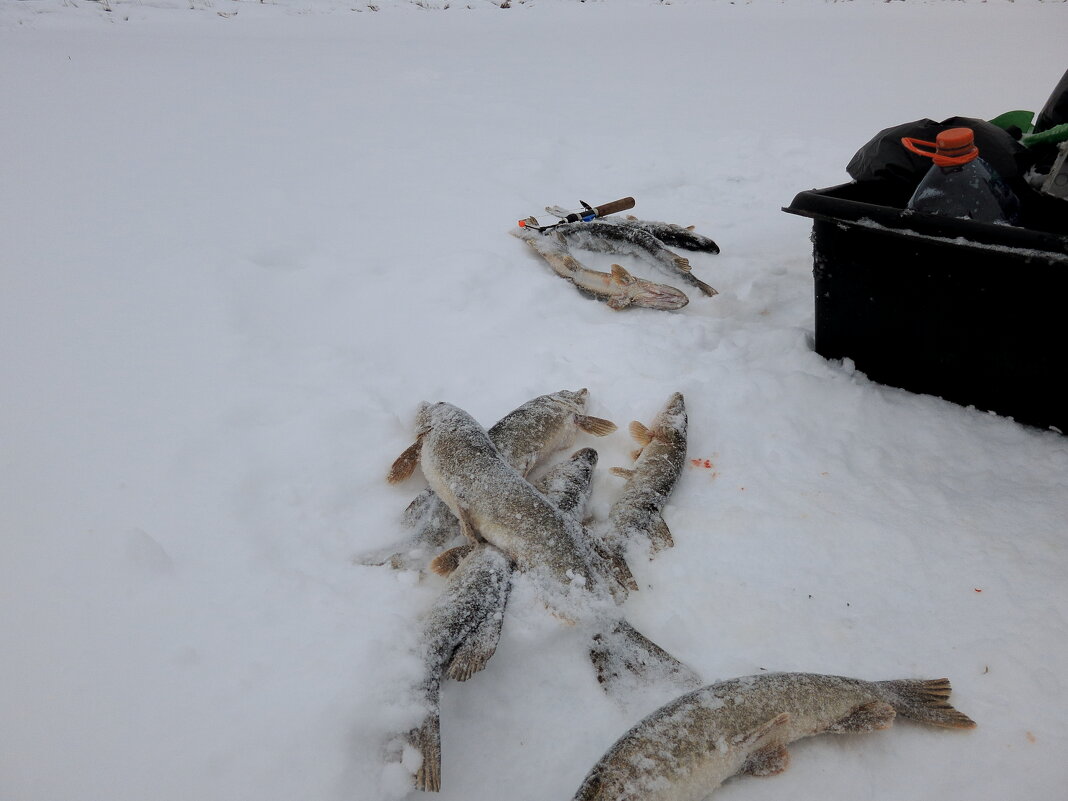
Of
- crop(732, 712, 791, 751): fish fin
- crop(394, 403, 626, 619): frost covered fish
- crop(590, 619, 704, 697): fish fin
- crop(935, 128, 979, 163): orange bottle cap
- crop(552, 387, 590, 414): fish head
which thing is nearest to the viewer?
crop(732, 712, 791, 751): fish fin

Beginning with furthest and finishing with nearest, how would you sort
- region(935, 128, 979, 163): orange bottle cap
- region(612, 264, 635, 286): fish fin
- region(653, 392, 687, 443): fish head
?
region(612, 264, 635, 286): fish fin
region(653, 392, 687, 443): fish head
region(935, 128, 979, 163): orange bottle cap

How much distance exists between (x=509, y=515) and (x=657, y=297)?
2262 mm

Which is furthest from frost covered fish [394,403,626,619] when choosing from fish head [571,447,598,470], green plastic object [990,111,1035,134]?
green plastic object [990,111,1035,134]

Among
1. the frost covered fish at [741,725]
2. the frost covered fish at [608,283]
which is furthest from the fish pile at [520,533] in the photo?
the frost covered fish at [608,283]

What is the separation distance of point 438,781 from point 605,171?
568 cm

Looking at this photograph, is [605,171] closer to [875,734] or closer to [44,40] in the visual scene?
[875,734]

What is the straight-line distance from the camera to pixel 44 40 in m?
7.82

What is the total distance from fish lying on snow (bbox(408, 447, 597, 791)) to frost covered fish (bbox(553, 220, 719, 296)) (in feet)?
9.46

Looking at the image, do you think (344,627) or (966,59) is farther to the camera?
(966,59)

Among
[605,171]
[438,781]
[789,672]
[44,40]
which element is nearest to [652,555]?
[789,672]

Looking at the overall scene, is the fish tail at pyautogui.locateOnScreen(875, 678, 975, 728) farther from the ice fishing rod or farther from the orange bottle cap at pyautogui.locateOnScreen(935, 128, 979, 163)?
the ice fishing rod

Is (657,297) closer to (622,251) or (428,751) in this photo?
(622,251)

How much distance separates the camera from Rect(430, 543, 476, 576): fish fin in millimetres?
2340

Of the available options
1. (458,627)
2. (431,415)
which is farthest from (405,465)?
(458,627)
